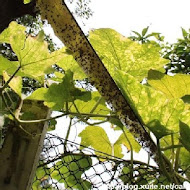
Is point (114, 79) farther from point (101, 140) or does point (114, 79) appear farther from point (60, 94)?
point (101, 140)

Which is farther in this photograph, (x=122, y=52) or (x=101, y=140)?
(x=101, y=140)

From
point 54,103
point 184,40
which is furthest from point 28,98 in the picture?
point 184,40

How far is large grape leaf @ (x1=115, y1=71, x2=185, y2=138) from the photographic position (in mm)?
266

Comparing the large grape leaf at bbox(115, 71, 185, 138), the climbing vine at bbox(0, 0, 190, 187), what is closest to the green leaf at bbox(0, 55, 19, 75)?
the climbing vine at bbox(0, 0, 190, 187)

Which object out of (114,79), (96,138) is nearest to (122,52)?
(114,79)

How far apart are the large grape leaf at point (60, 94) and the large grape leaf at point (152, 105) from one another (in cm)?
6

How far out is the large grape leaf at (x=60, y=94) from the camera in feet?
1.03

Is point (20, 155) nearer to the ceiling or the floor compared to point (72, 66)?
nearer to the floor

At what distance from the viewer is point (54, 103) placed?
330mm

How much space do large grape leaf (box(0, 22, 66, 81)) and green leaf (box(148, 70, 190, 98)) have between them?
89 millimetres

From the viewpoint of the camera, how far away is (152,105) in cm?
27

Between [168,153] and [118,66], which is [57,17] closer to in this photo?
[118,66]

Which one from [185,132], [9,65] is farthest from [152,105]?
[9,65]

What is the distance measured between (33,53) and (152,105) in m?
0.11
